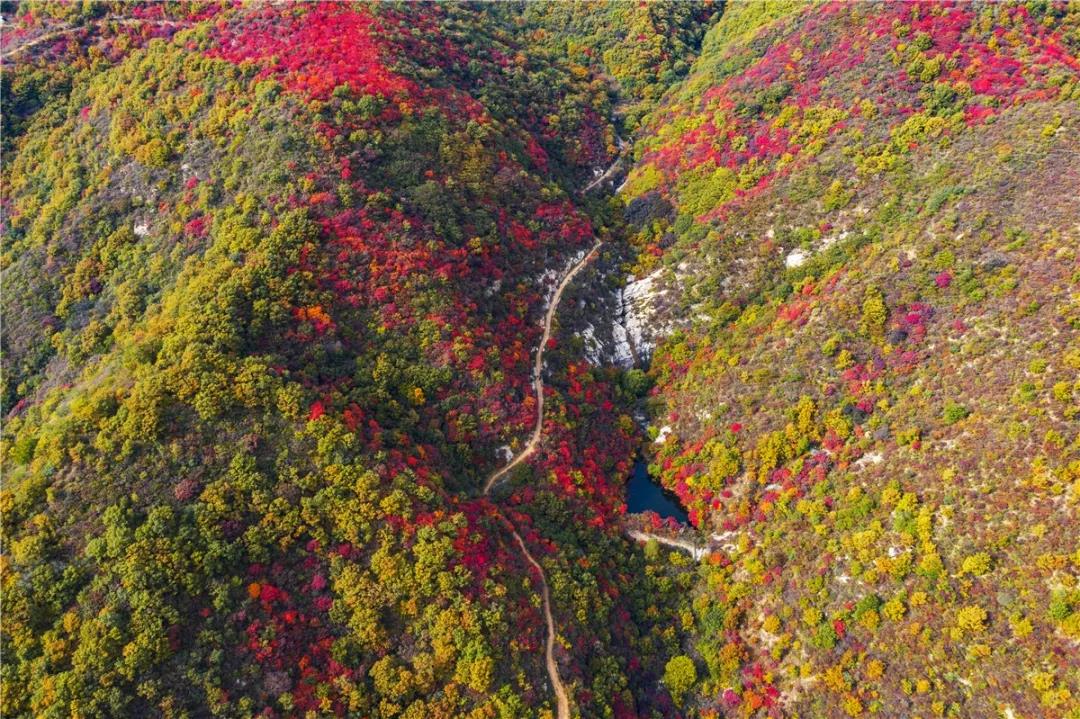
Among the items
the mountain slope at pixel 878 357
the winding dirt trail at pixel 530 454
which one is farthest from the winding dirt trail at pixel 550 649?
the mountain slope at pixel 878 357

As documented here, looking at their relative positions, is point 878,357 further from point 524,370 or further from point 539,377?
point 524,370

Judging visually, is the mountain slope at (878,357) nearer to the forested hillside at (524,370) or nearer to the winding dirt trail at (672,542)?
the forested hillside at (524,370)

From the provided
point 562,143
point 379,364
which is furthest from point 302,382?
point 562,143

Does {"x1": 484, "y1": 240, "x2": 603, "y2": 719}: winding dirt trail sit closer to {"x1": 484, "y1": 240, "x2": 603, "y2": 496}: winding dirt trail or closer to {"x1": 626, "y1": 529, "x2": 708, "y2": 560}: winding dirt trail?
{"x1": 484, "y1": 240, "x2": 603, "y2": 496}: winding dirt trail

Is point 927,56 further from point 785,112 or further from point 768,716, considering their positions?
point 768,716

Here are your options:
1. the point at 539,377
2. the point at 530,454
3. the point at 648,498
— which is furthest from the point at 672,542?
the point at 539,377

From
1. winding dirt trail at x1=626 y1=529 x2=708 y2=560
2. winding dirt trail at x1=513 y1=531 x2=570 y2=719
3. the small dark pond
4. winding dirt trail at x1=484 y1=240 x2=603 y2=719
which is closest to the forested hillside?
→ winding dirt trail at x1=513 y1=531 x2=570 y2=719
